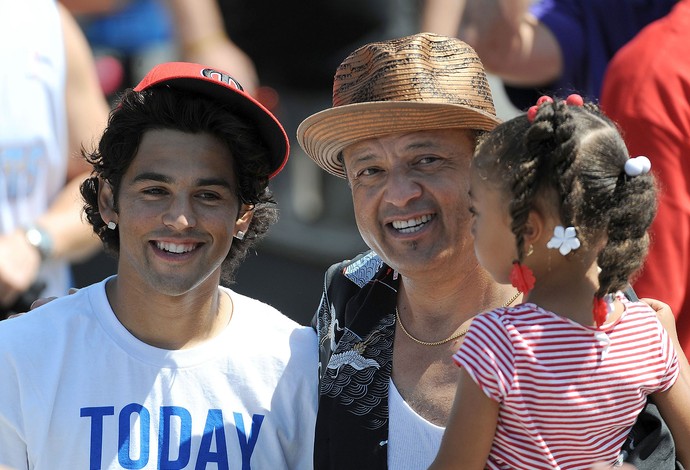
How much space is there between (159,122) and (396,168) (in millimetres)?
584

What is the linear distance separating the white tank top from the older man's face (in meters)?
0.35

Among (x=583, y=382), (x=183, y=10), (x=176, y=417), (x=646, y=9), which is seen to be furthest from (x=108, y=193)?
(x=646, y=9)

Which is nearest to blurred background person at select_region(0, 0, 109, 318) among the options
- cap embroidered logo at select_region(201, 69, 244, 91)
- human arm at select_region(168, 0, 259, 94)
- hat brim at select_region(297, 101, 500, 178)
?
human arm at select_region(168, 0, 259, 94)

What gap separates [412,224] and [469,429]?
2.18 feet

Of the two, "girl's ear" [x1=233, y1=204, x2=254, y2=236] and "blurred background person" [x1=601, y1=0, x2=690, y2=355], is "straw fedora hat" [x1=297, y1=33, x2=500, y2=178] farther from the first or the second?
"blurred background person" [x1=601, y1=0, x2=690, y2=355]

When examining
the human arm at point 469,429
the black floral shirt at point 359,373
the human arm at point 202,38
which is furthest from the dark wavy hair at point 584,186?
the human arm at point 202,38

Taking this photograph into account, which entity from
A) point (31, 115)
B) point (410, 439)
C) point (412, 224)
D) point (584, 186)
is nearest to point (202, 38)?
point (31, 115)

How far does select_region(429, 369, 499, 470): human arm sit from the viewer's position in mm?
2146

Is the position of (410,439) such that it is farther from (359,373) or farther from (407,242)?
(407,242)

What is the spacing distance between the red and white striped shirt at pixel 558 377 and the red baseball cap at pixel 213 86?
920 mm

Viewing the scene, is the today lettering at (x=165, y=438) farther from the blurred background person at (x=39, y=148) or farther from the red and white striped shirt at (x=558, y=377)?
the blurred background person at (x=39, y=148)

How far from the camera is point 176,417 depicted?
2.62 m

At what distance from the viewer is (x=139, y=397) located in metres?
2.61

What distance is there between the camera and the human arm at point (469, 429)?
2146 mm
